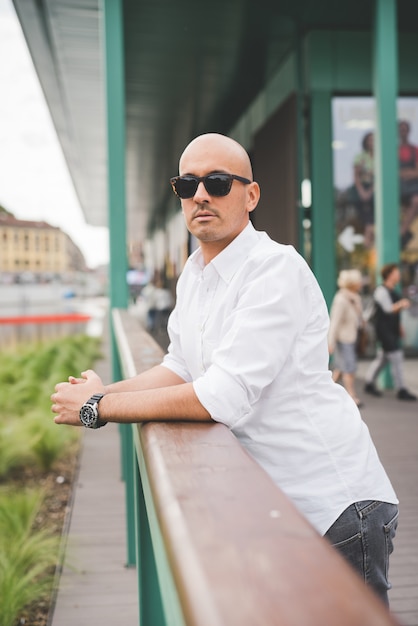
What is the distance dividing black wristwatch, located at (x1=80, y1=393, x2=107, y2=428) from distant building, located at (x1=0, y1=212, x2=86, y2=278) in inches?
3810

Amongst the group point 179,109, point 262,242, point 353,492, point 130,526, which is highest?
point 179,109

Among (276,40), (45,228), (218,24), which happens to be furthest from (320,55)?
(45,228)

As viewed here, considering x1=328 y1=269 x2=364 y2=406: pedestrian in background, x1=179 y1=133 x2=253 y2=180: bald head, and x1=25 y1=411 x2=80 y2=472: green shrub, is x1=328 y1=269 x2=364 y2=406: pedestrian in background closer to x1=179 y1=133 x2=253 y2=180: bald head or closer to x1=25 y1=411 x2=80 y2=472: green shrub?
x1=25 y1=411 x2=80 y2=472: green shrub

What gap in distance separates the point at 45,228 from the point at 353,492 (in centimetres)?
10751

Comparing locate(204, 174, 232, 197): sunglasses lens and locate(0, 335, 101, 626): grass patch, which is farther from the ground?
locate(204, 174, 232, 197): sunglasses lens

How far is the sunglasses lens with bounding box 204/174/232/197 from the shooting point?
1.65 meters

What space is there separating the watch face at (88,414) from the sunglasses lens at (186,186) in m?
0.58

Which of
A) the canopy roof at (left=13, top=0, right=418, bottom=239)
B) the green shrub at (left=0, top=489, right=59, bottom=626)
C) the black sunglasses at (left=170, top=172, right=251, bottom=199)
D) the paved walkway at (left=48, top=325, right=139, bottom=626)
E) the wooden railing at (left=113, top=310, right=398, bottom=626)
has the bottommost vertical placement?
the paved walkway at (left=48, top=325, right=139, bottom=626)

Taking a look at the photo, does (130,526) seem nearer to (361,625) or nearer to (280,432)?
(280,432)

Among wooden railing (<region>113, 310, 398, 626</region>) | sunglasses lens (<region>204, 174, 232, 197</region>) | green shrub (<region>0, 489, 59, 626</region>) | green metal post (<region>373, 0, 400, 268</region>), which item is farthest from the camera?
green metal post (<region>373, 0, 400, 268</region>)

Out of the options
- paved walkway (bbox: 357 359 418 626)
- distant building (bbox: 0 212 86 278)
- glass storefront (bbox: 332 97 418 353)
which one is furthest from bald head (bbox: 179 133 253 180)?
distant building (bbox: 0 212 86 278)

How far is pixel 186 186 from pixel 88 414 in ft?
2.02

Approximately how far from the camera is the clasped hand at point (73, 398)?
5.61 ft

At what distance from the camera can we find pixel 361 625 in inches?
19.5
